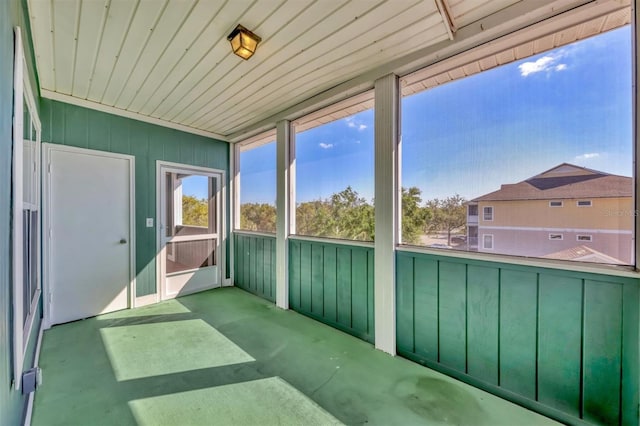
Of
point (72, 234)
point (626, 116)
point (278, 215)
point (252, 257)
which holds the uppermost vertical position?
point (626, 116)

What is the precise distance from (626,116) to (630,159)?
244 millimetres

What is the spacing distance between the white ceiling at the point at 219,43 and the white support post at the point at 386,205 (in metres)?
0.34

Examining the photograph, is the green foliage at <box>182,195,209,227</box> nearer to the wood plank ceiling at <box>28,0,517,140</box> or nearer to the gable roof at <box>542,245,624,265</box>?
the wood plank ceiling at <box>28,0,517,140</box>

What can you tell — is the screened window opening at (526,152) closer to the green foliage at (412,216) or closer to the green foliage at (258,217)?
the green foliage at (412,216)

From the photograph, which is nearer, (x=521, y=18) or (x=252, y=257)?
(x=521, y=18)

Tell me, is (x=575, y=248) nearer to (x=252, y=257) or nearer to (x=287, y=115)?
(x=287, y=115)

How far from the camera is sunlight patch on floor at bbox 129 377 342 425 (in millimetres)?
1670

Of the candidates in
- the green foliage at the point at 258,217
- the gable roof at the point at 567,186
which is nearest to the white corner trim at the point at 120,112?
the green foliage at the point at 258,217

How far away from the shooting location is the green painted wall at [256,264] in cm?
384

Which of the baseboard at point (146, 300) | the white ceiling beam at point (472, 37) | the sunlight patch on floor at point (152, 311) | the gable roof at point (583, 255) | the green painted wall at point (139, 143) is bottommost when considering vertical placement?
the sunlight patch on floor at point (152, 311)

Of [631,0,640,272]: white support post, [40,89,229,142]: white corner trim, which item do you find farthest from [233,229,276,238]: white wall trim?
[631,0,640,272]: white support post

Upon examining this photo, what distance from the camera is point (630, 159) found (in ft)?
4.98

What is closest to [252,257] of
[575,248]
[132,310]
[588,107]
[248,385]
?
[132,310]

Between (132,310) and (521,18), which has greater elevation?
(521,18)
